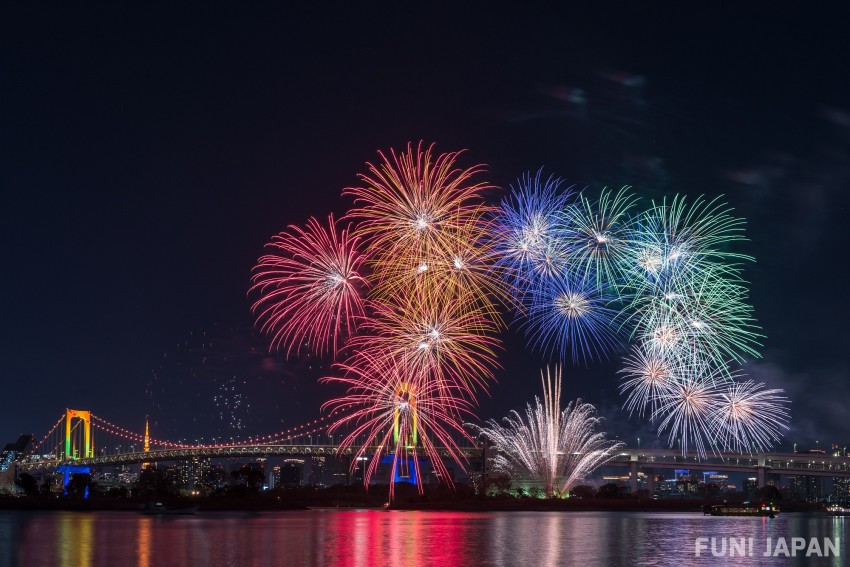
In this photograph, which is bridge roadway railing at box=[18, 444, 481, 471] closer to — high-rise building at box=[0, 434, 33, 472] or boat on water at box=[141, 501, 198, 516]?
high-rise building at box=[0, 434, 33, 472]

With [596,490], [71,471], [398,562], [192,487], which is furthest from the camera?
[192,487]

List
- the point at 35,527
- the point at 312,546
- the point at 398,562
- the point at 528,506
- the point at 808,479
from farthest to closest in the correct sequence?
the point at 808,479, the point at 528,506, the point at 35,527, the point at 312,546, the point at 398,562

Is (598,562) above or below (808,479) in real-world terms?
above

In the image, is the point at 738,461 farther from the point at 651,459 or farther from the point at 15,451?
the point at 15,451

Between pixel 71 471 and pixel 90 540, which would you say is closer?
pixel 90 540

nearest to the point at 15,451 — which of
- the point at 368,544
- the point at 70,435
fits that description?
the point at 70,435

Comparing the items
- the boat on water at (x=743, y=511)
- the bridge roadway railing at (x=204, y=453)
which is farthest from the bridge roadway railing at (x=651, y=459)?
the boat on water at (x=743, y=511)

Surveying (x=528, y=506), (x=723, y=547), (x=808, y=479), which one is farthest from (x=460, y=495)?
(x=808, y=479)

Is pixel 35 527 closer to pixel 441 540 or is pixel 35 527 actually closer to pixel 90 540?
pixel 90 540
